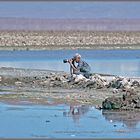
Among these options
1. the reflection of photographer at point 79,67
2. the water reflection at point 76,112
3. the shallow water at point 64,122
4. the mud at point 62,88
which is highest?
the reflection of photographer at point 79,67

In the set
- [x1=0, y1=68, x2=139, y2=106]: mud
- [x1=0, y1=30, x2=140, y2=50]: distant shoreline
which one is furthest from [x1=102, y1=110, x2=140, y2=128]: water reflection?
[x1=0, y1=30, x2=140, y2=50]: distant shoreline

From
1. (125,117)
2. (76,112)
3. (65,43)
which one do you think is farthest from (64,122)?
(65,43)

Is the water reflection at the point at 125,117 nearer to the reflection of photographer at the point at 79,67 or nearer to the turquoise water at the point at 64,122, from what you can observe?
the turquoise water at the point at 64,122

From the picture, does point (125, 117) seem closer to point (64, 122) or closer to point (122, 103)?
point (122, 103)

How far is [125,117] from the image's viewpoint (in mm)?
17297

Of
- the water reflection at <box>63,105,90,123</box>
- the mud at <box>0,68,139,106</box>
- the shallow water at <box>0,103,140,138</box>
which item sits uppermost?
the mud at <box>0,68,139,106</box>

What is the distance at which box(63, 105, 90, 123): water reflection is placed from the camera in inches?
683

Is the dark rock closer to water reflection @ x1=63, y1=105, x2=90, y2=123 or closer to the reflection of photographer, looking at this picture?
water reflection @ x1=63, y1=105, x2=90, y2=123

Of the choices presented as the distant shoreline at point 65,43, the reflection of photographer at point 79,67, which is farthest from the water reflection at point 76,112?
the distant shoreline at point 65,43

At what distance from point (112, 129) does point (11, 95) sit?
6.41m

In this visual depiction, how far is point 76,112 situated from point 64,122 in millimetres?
1523

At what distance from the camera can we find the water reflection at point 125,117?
648 inches

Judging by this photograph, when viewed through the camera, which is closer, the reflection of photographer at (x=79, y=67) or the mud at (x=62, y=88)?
the mud at (x=62, y=88)

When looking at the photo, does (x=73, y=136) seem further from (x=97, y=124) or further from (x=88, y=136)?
(x=97, y=124)
